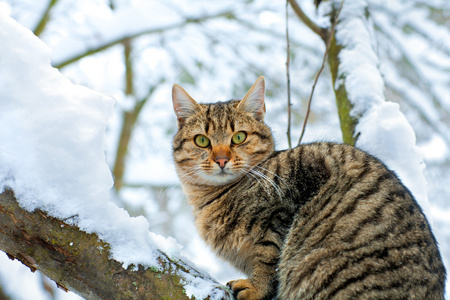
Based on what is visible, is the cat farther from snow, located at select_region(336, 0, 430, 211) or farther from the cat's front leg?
snow, located at select_region(336, 0, 430, 211)

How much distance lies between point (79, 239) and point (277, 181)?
118 cm

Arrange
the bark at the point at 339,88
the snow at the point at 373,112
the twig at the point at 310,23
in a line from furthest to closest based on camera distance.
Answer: the twig at the point at 310,23, the bark at the point at 339,88, the snow at the point at 373,112

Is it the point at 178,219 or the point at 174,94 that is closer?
the point at 174,94

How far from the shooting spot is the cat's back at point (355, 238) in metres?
1.68

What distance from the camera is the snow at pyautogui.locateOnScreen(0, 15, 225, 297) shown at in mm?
1447

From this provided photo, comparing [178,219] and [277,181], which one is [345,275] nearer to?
[277,181]

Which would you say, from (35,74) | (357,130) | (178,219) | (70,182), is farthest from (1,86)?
(178,219)

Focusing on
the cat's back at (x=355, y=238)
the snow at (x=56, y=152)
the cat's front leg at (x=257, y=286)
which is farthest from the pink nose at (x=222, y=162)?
the snow at (x=56, y=152)

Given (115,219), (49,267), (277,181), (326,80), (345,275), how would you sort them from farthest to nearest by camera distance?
(326,80)
(277,181)
(345,275)
(115,219)
(49,267)

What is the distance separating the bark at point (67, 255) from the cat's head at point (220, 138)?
111 centimetres

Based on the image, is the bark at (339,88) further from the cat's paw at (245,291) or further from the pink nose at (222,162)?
the cat's paw at (245,291)

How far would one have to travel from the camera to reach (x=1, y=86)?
4.90 feet

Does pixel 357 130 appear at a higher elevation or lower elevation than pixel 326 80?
lower

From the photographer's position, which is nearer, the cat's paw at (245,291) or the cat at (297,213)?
the cat at (297,213)
